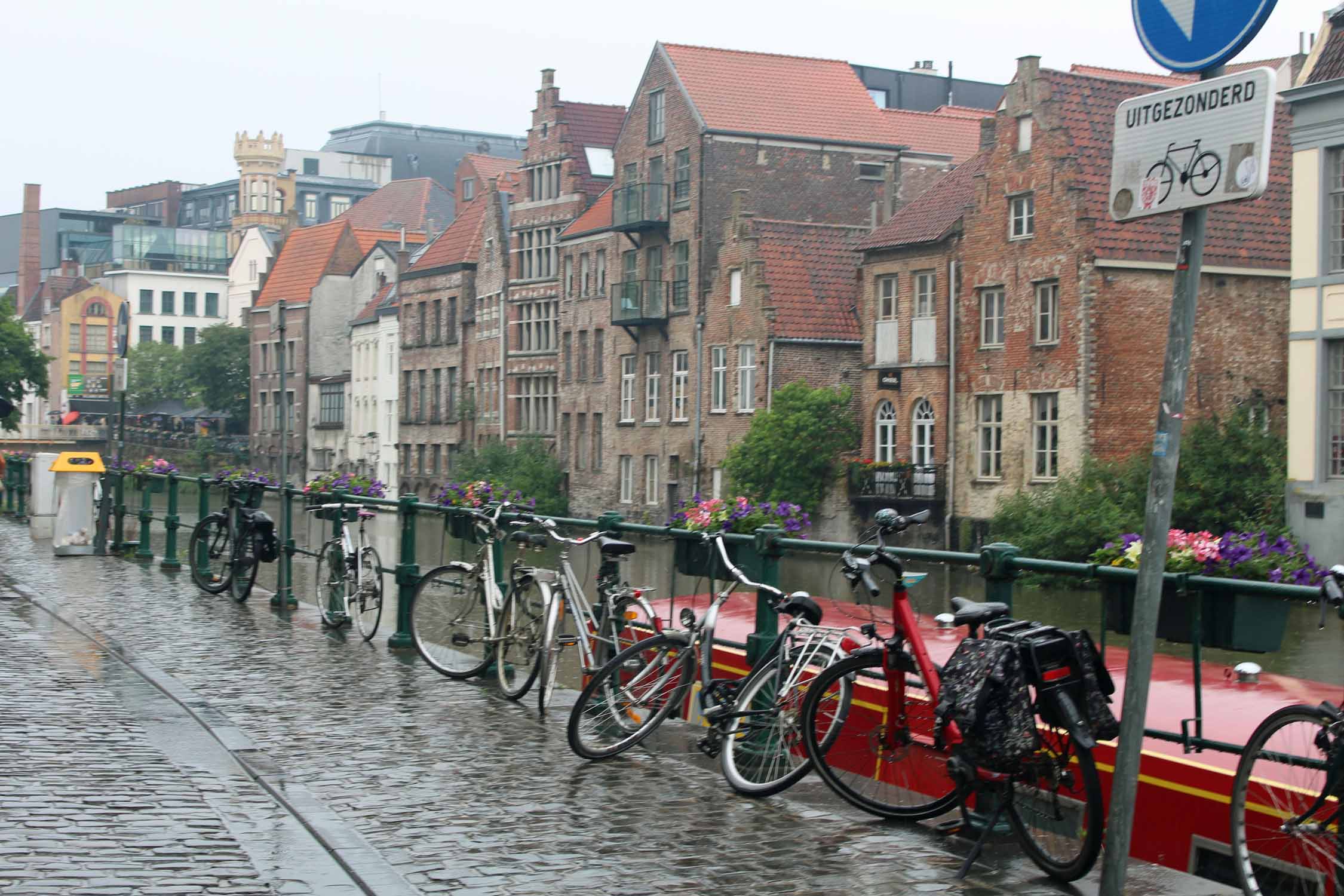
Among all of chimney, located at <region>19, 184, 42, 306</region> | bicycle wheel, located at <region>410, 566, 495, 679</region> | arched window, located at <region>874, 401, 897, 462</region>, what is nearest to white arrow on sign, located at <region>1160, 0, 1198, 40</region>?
bicycle wheel, located at <region>410, 566, 495, 679</region>

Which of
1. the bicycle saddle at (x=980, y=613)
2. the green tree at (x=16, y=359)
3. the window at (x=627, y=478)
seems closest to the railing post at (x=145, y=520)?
the bicycle saddle at (x=980, y=613)

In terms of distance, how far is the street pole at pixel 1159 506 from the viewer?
5105mm

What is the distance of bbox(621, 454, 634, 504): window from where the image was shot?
5647 centimetres

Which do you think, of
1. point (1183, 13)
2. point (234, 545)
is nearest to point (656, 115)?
point (234, 545)

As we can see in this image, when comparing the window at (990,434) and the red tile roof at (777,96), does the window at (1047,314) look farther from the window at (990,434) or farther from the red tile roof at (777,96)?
the red tile roof at (777,96)

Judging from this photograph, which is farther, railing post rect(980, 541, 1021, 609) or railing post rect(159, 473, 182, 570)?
railing post rect(159, 473, 182, 570)

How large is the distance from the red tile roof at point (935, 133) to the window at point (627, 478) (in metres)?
13.3

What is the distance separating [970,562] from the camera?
7.09m

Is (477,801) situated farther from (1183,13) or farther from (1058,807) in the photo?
(1183,13)

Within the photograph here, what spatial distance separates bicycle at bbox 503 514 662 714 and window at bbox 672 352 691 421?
141 feet

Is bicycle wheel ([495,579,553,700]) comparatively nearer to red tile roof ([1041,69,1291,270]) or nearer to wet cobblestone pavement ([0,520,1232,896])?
wet cobblestone pavement ([0,520,1232,896])

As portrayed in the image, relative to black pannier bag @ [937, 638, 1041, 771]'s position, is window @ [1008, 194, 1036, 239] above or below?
above

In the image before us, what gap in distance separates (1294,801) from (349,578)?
9.37m

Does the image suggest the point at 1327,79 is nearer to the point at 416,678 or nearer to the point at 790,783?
the point at 416,678
